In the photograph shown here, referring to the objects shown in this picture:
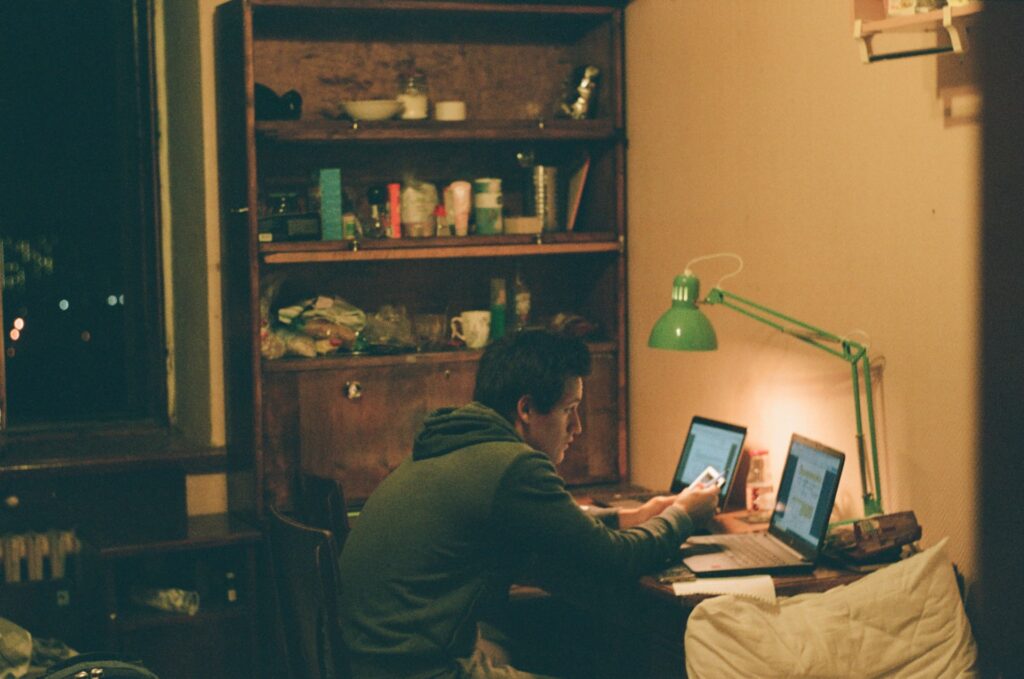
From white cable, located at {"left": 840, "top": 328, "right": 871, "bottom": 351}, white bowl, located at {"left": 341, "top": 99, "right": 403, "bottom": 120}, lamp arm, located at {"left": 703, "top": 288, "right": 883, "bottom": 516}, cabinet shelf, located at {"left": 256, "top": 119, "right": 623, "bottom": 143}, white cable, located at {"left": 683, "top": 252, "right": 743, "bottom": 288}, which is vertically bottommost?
lamp arm, located at {"left": 703, "top": 288, "right": 883, "bottom": 516}

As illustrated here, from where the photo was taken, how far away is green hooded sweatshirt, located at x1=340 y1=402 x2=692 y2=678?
98.5 inches

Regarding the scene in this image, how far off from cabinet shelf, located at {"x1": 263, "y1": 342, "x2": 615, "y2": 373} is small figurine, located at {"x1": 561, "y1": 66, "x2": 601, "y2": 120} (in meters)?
0.85

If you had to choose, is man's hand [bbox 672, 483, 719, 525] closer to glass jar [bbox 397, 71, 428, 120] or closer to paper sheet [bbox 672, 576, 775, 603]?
paper sheet [bbox 672, 576, 775, 603]

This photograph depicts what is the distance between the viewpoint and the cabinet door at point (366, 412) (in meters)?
4.00

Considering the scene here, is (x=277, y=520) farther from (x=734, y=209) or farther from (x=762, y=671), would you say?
(x=734, y=209)

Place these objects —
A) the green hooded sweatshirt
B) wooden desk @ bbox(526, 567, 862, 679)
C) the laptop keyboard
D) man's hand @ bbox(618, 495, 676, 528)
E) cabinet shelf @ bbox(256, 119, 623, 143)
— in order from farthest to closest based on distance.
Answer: cabinet shelf @ bbox(256, 119, 623, 143)
man's hand @ bbox(618, 495, 676, 528)
the laptop keyboard
wooden desk @ bbox(526, 567, 862, 679)
the green hooded sweatshirt

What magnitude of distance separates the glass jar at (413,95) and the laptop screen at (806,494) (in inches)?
63.0

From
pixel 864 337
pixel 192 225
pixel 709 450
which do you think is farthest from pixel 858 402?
pixel 192 225

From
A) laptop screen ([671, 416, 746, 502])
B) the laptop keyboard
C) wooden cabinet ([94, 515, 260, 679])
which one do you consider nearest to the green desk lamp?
the laptop keyboard

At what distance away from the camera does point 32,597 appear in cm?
388

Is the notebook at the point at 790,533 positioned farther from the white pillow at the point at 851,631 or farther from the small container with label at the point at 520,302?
the small container with label at the point at 520,302

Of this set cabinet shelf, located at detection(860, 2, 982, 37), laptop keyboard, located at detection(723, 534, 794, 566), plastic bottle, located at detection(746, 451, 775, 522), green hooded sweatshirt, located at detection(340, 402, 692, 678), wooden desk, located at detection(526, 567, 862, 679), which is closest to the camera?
green hooded sweatshirt, located at detection(340, 402, 692, 678)

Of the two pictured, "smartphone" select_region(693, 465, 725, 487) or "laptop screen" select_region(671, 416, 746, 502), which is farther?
"laptop screen" select_region(671, 416, 746, 502)

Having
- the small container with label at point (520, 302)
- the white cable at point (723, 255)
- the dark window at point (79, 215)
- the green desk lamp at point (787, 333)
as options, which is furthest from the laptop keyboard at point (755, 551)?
the dark window at point (79, 215)
